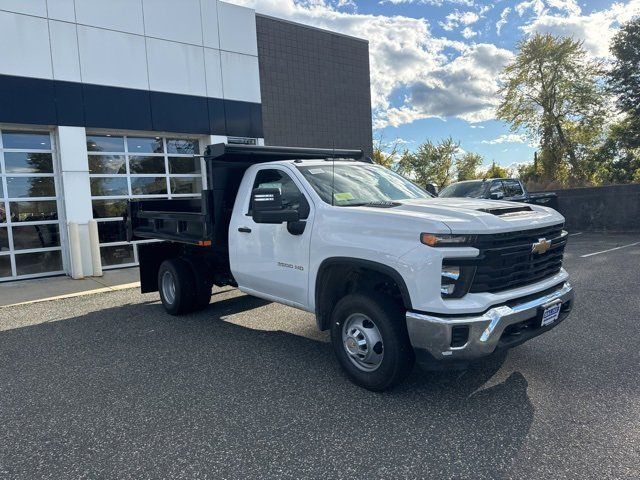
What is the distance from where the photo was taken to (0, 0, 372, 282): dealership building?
33.7ft

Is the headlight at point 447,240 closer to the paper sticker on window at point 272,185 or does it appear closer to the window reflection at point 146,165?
the paper sticker on window at point 272,185

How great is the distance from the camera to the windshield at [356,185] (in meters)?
4.46

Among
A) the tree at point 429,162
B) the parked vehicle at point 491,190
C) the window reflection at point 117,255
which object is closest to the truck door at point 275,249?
the window reflection at point 117,255

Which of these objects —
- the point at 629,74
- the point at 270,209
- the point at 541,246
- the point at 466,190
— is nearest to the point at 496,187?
the point at 466,190

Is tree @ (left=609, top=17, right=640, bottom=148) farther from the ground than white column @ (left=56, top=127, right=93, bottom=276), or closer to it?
farther from the ground

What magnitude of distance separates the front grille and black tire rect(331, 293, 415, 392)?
0.66m

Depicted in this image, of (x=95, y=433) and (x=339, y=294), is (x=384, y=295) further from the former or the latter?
(x=95, y=433)

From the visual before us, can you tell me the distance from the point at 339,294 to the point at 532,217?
182cm

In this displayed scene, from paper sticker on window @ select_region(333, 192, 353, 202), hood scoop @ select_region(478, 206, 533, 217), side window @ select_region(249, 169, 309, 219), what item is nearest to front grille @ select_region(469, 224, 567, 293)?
hood scoop @ select_region(478, 206, 533, 217)

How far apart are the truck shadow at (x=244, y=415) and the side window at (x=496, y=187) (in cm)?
853

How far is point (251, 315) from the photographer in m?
6.54

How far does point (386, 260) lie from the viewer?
3584 millimetres

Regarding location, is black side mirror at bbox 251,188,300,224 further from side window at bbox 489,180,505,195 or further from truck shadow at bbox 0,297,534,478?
side window at bbox 489,180,505,195

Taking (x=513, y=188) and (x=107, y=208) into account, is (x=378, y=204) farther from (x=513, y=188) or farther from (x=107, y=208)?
(x=513, y=188)
